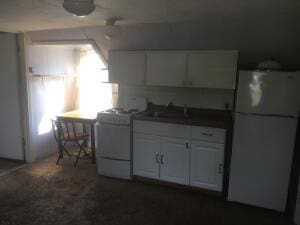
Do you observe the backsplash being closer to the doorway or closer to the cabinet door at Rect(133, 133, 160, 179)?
the doorway

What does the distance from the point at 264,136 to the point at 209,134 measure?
0.63 m

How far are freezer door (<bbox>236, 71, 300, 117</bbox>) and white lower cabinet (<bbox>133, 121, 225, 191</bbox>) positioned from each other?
0.50 metres

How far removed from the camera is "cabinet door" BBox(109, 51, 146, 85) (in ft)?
12.4

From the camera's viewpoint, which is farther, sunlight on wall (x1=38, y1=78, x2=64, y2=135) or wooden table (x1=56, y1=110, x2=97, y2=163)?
sunlight on wall (x1=38, y1=78, x2=64, y2=135)

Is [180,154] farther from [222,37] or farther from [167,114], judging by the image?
[222,37]

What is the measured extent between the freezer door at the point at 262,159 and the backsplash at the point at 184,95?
2.54 ft

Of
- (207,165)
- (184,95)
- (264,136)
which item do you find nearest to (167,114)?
(184,95)

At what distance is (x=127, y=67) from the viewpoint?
12.6 ft

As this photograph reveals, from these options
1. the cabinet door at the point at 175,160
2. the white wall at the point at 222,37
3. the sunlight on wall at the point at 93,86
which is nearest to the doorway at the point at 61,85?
the sunlight on wall at the point at 93,86

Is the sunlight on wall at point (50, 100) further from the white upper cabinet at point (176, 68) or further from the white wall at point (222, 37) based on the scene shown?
the white upper cabinet at point (176, 68)

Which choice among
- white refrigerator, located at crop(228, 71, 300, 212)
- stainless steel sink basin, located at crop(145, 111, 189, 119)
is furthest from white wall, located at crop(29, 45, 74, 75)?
white refrigerator, located at crop(228, 71, 300, 212)

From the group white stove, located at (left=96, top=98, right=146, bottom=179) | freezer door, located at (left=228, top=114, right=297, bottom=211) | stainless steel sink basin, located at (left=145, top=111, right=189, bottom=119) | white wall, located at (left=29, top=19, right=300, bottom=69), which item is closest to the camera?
freezer door, located at (left=228, top=114, right=297, bottom=211)

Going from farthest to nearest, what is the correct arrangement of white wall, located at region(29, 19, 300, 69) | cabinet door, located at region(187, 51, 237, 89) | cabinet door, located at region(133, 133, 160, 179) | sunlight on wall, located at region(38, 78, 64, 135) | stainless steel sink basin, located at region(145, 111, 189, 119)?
sunlight on wall, located at region(38, 78, 64, 135), stainless steel sink basin, located at region(145, 111, 189, 119), cabinet door, located at region(133, 133, 160, 179), cabinet door, located at region(187, 51, 237, 89), white wall, located at region(29, 19, 300, 69)

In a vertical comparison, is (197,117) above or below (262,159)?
above
